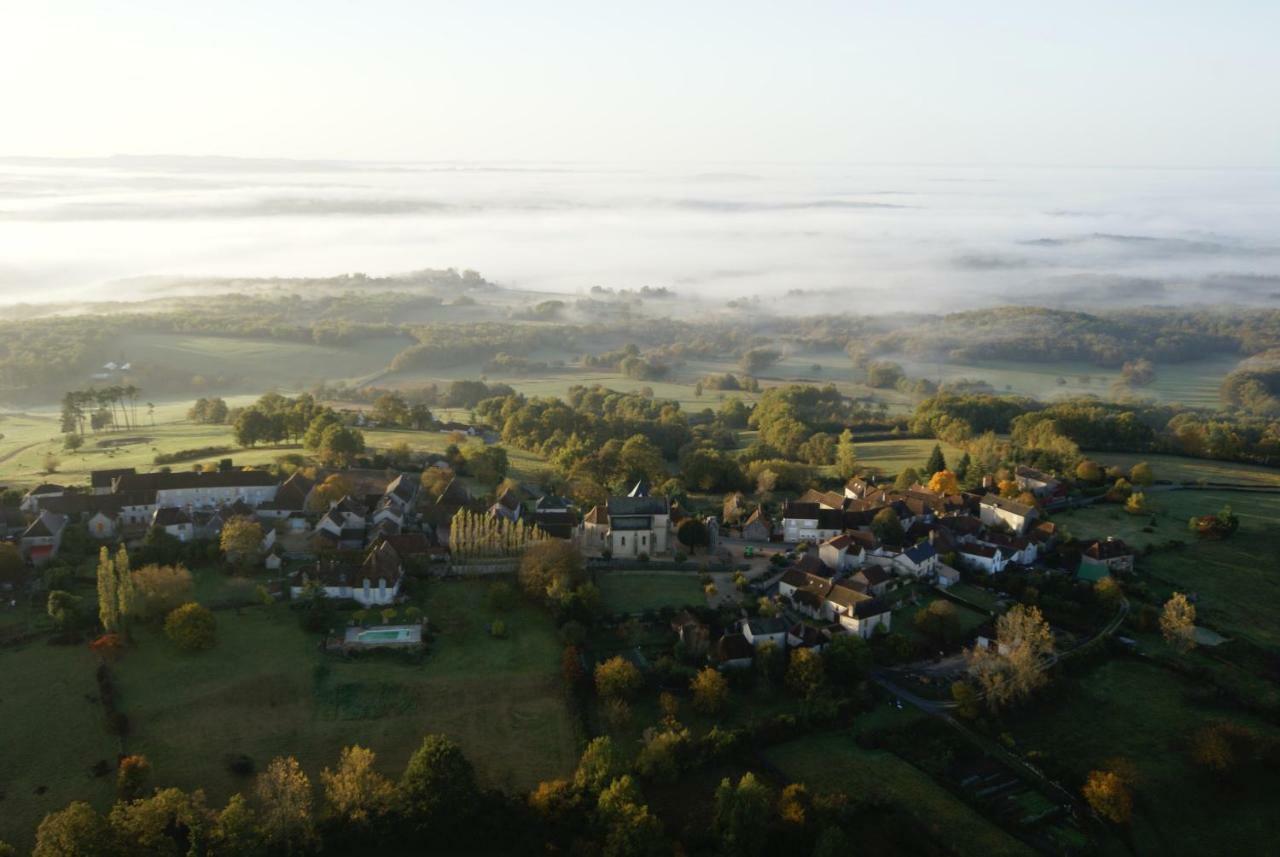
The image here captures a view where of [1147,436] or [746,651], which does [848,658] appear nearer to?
[746,651]

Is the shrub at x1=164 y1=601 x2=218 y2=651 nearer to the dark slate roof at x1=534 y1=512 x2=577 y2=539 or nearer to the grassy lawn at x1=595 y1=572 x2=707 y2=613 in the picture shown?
the grassy lawn at x1=595 y1=572 x2=707 y2=613

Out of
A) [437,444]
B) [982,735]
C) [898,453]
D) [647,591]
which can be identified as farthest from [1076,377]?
[982,735]

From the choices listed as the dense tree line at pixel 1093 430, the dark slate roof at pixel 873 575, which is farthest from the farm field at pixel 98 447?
the dense tree line at pixel 1093 430

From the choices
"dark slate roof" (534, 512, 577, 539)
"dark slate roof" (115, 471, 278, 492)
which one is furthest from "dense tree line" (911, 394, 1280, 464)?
"dark slate roof" (115, 471, 278, 492)

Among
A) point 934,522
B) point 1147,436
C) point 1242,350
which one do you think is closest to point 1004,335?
point 1242,350

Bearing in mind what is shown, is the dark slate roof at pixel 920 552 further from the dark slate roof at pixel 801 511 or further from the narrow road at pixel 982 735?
the narrow road at pixel 982 735

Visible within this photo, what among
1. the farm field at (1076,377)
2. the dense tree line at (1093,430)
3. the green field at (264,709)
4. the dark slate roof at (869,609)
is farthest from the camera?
the farm field at (1076,377)

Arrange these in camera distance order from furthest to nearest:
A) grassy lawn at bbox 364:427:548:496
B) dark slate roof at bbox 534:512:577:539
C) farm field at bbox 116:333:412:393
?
1. farm field at bbox 116:333:412:393
2. grassy lawn at bbox 364:427:548:496
3. dark slate roof at bbox 534:512:577:539
